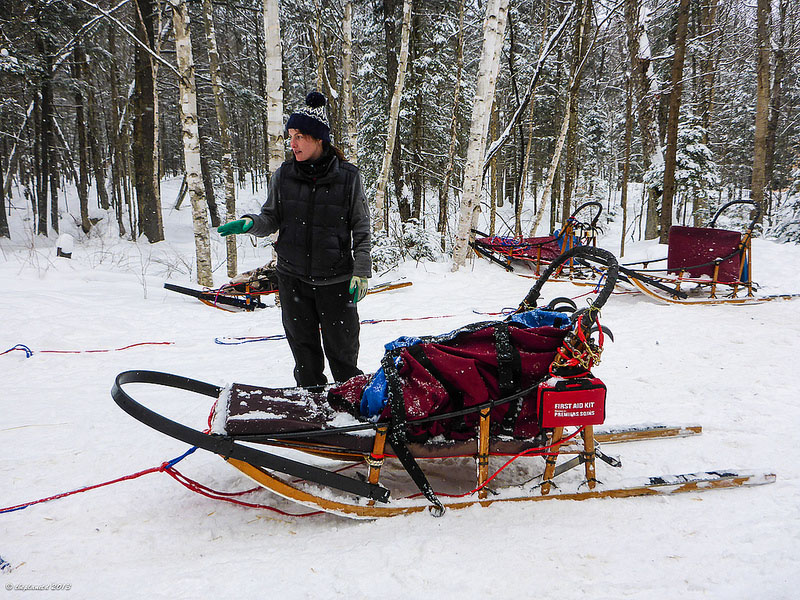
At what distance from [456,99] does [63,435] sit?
37.1 feet

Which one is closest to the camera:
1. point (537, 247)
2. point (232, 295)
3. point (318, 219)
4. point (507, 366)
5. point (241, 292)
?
point (507, 366)

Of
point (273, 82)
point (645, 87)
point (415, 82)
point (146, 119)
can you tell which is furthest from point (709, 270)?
point (146, 119)

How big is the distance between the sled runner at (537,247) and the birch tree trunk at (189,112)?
213 inches

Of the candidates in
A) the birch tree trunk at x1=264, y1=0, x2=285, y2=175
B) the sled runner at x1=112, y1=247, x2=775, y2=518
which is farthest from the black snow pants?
the birch tree trunk at x1=264, y1=0, x2=285, y2=175

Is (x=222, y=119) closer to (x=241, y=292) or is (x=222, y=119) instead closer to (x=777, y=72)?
(x=241, y=292)

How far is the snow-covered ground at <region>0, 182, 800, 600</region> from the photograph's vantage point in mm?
1727

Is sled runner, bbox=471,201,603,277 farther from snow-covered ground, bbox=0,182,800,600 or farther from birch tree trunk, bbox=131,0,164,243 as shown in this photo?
birch tree trunk, bbox=131,0,164,243

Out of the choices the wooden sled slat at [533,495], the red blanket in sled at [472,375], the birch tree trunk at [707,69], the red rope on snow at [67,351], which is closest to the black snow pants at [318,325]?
the red blanket in sled at [472,375]

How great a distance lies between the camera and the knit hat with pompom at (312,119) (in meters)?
2.77

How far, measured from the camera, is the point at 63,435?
2.78m

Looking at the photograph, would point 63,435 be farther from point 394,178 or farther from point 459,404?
point 394,178

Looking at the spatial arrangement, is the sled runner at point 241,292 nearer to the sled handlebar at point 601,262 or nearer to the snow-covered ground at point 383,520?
the snow-covered ground at point 383,520

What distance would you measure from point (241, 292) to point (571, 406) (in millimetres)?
5968

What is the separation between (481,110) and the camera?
317 inches
